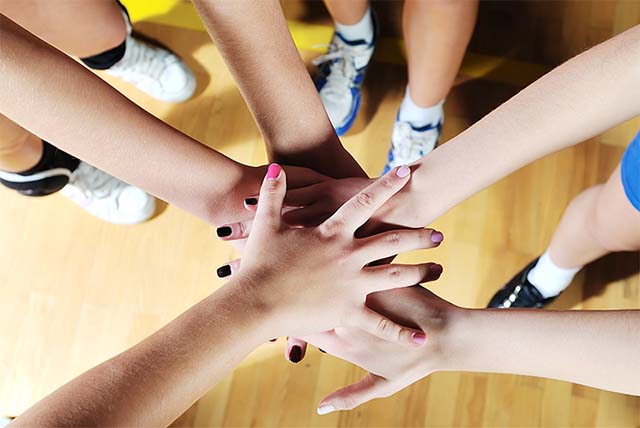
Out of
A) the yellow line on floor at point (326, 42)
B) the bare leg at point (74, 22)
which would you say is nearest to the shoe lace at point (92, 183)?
the bare leg at point (74, 22)

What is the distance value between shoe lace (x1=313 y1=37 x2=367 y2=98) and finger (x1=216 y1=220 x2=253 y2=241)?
1.90 ft

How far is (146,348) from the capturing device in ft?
2.01

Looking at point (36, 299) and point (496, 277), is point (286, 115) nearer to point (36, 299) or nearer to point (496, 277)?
point (496, 277)

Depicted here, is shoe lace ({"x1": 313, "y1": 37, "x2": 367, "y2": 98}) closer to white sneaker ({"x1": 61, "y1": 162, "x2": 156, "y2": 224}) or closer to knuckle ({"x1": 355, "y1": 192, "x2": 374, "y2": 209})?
white sneaker ({"x1": 61, "y1": 162, "x2": 156, "y2": 224})

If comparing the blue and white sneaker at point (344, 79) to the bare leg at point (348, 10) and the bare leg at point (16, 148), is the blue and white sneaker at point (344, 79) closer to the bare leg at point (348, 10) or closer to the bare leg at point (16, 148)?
the bare leg at point (348, 10)

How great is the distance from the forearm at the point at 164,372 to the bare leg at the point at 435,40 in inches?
22.0

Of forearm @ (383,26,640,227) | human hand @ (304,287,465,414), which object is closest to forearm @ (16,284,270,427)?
human hand @ (304,287,465,414)

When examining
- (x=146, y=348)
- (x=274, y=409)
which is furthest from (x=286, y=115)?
(x=274, y=409)

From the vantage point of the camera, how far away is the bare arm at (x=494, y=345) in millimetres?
682

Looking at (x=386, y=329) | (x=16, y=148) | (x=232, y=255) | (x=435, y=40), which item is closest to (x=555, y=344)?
(x=386, y=329)

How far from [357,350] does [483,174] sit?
0.26m

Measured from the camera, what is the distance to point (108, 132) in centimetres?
75

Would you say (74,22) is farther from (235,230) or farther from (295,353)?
(295,353)

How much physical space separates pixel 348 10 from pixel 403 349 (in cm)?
71
